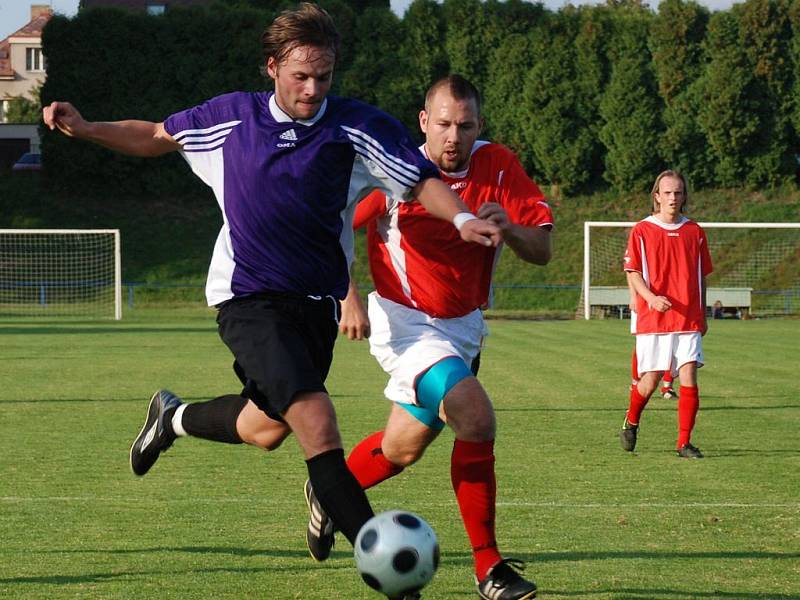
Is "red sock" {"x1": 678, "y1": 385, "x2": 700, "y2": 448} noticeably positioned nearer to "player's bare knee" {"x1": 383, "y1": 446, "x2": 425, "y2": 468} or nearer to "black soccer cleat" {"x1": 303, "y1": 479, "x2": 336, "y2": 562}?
"player's bare knee" {"x1": 383, "y1": 446, "x2": 425, "y2": 468}

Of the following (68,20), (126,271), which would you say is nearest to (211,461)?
A: (126,271)

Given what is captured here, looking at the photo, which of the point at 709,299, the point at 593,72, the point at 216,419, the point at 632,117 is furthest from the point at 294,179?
the point at 593,72

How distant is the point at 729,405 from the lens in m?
12.8

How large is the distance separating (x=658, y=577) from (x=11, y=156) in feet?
175

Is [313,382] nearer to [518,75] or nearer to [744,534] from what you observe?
[744,534]

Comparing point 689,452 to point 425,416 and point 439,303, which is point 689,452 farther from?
point 439,303

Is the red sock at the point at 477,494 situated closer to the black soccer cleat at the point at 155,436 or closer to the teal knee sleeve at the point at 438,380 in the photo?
the teal knee sleeve at the point at 438,380

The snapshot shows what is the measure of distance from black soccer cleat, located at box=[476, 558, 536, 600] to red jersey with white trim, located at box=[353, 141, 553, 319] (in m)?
1.24

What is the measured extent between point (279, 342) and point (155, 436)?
1.69m

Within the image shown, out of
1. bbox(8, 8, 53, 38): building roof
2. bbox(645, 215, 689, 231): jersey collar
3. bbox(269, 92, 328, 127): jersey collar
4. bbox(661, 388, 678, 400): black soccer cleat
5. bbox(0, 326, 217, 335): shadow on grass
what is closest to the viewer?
bbox(269, 92, 328, 127): jersey collar

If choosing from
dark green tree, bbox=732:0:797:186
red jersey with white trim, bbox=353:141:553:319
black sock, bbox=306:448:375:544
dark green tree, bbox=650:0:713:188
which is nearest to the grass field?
black sock, bbox=306:448:375:544

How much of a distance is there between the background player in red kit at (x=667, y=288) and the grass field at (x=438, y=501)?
22.1 inches

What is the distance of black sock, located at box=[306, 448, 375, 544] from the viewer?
14.6 feet

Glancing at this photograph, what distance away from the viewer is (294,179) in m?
4.81
